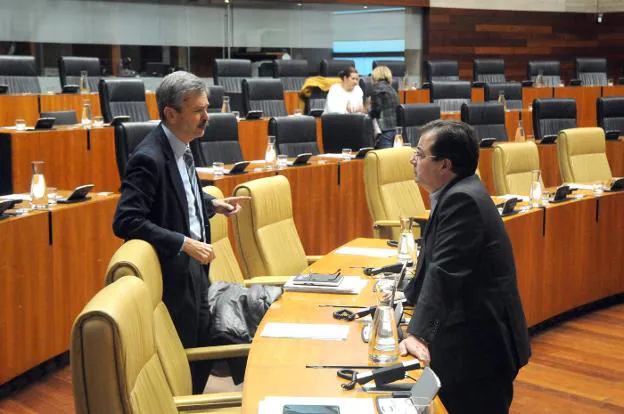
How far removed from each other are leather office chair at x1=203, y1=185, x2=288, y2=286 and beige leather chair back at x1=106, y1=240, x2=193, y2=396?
1.05 m

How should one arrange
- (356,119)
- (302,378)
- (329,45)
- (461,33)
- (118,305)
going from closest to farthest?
(118,305) → (302,378) → (356,119) → (329,45) → (461,33)

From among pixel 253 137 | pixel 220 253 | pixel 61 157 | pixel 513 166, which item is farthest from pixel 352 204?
pixel 220 253

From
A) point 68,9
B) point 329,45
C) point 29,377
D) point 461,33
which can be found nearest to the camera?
point 29,377

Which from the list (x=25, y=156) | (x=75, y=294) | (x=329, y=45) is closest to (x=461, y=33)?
(x=329, y=45)

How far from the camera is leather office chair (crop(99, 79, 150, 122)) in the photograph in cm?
828

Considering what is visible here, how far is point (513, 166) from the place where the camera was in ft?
21.7

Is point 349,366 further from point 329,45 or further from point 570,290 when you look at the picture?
point 329,45

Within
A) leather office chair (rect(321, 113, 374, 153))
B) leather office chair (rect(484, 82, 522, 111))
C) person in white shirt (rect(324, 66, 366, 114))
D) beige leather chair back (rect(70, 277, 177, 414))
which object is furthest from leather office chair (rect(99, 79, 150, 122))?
beige leather chair back (rect(70, 277, 177, 414))

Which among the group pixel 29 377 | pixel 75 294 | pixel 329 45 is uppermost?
pixel 329 45

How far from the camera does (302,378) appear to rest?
8.38 ft

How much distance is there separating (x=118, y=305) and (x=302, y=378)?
0.65 m

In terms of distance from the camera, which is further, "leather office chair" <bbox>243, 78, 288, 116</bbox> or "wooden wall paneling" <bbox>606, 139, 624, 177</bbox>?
"leather office chair" <bbox>243, 78, 288, 116</bbox>

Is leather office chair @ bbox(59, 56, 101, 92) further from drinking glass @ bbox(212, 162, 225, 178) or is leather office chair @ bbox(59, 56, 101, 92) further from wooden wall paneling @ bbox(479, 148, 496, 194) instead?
wooden wall paneling @ bbox(479, 148, 496, 194)

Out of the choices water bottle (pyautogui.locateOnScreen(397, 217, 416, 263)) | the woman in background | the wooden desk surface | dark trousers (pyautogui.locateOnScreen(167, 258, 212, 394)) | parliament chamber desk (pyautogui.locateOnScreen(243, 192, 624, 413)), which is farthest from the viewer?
the woman in background
